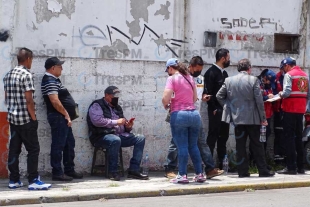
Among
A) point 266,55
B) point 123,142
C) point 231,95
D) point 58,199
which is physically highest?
point 266,55

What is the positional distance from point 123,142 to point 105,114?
0.57 meters

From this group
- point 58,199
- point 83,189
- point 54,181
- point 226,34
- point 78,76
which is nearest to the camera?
point 58,199

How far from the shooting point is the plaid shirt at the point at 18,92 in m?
9.55

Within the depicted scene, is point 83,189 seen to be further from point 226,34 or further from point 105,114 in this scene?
point 226,34

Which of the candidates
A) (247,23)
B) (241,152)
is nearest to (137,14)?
(247,23)

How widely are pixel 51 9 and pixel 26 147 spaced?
2581mm

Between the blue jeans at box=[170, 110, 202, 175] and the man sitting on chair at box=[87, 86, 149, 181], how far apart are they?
3.37ft

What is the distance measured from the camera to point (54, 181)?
10.5 m

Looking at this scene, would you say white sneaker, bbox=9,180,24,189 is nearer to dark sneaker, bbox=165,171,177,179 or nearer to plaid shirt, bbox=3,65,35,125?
plaid shirt, bbox=3,65,35,125

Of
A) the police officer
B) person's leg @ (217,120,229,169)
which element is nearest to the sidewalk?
the police officer

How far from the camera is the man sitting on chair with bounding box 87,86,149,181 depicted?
1074 cm

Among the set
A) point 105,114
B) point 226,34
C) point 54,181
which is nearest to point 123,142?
point 105,114

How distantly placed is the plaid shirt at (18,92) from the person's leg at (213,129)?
359 centimetres

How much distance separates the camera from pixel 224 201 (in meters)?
9.09
